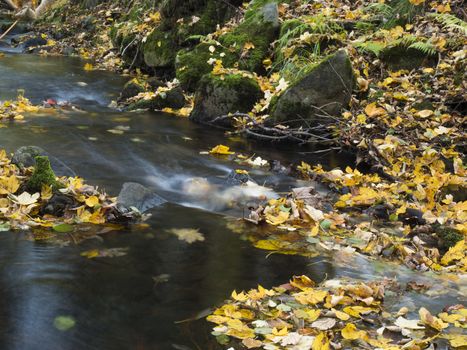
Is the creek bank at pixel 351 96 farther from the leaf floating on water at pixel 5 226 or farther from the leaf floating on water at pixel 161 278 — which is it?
the leaf floating on water at pixel 5 226

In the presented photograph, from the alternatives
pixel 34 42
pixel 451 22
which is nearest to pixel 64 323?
pixel 451 22

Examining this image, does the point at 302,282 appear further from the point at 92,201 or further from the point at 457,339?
the point at 92,201

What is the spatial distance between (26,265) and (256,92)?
16.4 ft

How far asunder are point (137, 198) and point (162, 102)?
14.9 feet

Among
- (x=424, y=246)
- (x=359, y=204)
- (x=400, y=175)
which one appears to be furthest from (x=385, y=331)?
(x=400, y=175)

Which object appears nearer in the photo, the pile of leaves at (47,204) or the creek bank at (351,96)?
the pile of leaves at (47,204)

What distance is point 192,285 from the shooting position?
285cm

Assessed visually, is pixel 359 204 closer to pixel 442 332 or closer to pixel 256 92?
pixel 442 332

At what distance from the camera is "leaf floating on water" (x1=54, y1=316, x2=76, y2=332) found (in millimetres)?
2322

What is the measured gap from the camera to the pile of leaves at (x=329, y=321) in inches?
89.6

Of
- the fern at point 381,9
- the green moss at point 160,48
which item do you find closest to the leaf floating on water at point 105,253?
the fern at point 381,9

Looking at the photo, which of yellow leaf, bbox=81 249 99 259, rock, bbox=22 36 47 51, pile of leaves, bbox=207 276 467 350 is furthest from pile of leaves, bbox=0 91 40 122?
rock, bbox=22 36 47 51

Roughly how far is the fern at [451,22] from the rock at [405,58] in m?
0.50

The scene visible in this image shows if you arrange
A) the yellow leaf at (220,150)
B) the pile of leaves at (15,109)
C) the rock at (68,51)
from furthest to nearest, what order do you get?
the rock at (68,51) → the pile of leaves at (15,109) → the yellow leaf at (220,150)
